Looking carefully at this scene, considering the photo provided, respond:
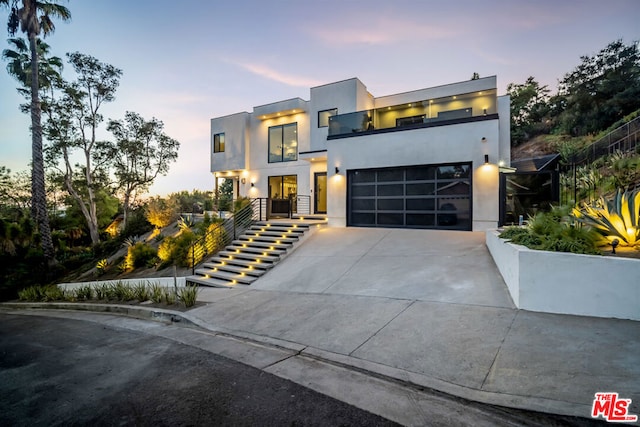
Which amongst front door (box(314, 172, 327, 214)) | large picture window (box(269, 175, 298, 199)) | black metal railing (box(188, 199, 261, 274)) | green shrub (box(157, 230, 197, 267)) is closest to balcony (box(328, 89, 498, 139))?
front door (box(314, 172, 327, 214))

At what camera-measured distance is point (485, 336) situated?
4.21m

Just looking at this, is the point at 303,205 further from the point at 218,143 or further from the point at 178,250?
the point at 218,143

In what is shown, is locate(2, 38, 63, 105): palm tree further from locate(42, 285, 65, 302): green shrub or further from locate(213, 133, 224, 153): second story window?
locate(42, 285, 65, 302): green shrub

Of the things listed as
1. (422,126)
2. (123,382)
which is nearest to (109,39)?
(422,126)

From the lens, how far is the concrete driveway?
6227 mm

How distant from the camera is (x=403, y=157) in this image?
11.7 metres

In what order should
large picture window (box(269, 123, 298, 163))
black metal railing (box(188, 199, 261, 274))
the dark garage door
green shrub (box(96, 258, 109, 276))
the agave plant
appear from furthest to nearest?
large picture window (box(269, 123, 298, 163))
green shrub (box(96, 258, 109, 276))
black metal railing (box(188, 199, 261, 274))
the dark garage door
the agave plant

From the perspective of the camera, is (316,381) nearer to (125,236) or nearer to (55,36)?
(125,236)

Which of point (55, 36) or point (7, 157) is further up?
point (55, 36)

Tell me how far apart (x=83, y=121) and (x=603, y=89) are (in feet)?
133

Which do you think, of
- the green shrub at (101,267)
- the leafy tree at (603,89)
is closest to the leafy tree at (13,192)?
the green shrub at (101,267)

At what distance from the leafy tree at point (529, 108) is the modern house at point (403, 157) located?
74.0ft

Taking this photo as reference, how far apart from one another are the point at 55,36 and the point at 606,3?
2984 cm

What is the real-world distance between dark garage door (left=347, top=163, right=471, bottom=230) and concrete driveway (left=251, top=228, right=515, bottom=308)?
62 cm
